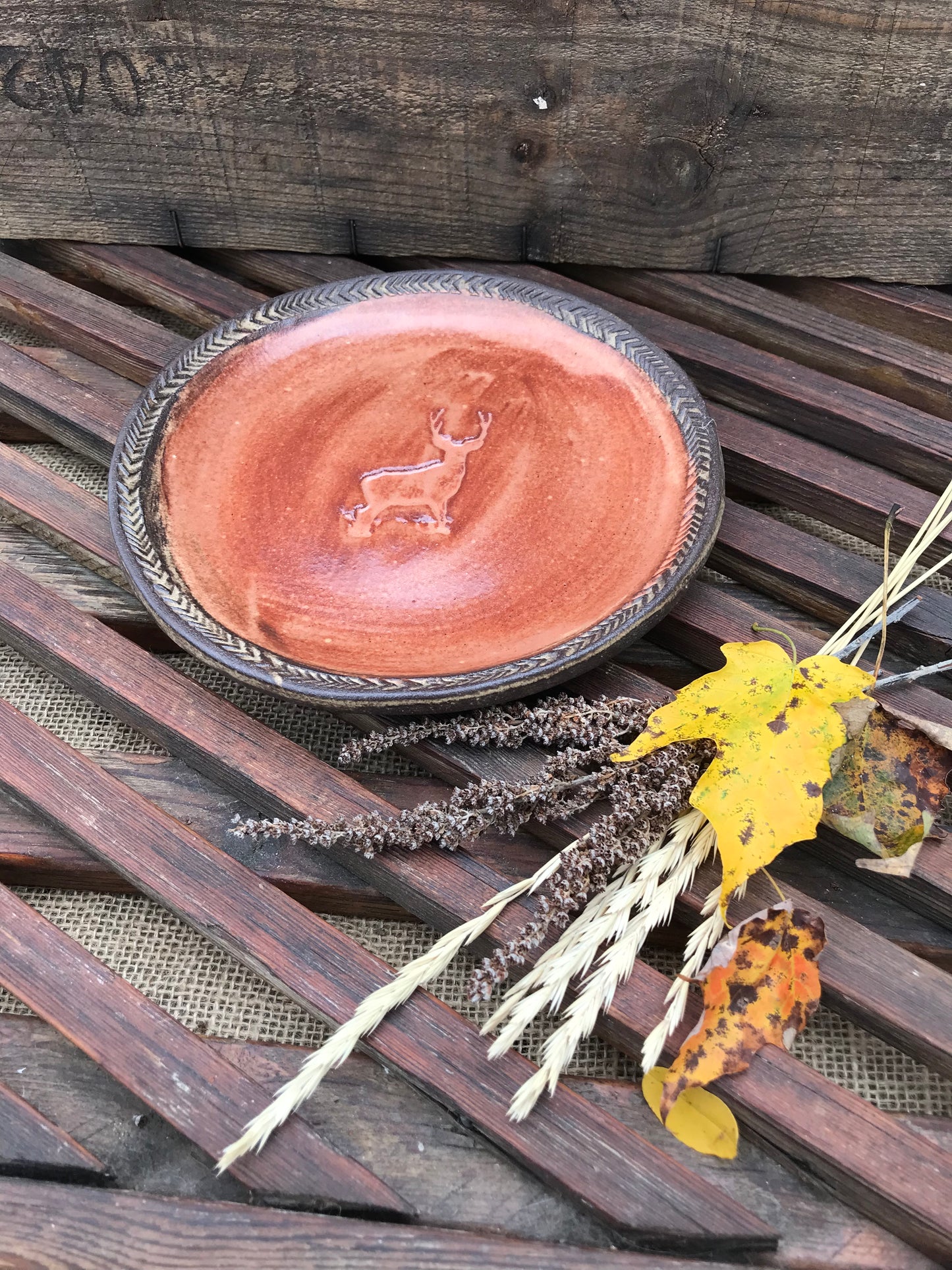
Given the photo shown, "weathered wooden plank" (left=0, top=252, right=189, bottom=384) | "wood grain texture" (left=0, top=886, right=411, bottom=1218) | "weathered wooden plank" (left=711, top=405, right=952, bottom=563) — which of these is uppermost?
"weathered wooden plank" (left=0, top=252, right=189, bottom=384)

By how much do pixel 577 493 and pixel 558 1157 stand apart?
1.90 feet

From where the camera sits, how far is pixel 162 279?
4.62 ft

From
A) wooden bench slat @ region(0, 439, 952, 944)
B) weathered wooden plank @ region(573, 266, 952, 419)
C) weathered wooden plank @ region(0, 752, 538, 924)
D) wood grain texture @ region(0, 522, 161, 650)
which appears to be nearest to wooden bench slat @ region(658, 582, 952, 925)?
wooden bench slat @ region(0, 439, 952, 944)

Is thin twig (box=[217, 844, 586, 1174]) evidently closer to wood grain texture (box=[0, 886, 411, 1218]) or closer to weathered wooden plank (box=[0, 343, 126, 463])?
wood grain texture (box=[0, 886, 411, 1218])

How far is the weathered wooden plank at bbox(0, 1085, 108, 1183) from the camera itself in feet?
2.34

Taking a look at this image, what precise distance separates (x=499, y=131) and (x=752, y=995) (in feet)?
3.52

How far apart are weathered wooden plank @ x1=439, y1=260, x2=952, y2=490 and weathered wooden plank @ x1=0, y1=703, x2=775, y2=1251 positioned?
76 cm

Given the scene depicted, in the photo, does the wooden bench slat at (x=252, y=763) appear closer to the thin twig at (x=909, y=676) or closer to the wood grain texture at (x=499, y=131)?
the thin twig at (x=909, y=676)

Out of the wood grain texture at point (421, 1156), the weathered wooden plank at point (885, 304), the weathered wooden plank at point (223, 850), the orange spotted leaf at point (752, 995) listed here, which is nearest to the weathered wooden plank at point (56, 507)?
the weathered wooden plank at point (223, 850)

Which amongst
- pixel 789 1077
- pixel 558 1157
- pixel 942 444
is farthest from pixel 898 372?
pixel 558 1157

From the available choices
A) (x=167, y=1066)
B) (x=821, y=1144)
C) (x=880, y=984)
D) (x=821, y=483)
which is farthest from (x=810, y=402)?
(x=167, y=1066)

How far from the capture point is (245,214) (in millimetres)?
1436

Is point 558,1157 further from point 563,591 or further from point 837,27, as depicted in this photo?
point 837,27

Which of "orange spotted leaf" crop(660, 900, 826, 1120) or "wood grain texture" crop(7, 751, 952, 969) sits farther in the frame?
"wood grain texture" crop(7, 751, 952, 969)
